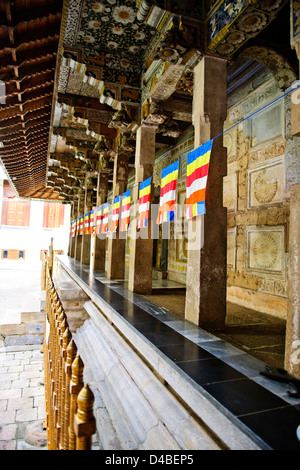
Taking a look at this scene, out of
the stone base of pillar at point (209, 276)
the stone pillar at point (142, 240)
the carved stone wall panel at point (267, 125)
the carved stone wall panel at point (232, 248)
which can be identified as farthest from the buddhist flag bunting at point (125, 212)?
the stone base of pillar at point (209, 276)

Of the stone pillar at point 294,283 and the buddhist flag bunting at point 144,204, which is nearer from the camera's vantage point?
the stone pillar at point 294,283

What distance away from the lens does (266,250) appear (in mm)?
5383

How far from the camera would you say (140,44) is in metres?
6.40

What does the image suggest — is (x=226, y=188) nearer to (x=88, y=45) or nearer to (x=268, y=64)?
(x=268, y=64)

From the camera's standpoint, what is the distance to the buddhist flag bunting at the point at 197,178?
12.1 feet

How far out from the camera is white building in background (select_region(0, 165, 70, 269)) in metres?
25.2

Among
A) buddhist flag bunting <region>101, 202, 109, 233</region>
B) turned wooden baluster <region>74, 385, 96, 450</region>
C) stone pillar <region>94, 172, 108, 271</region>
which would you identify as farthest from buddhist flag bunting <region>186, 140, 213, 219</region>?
stone pillar <region>94, 172, 108, 271</region>

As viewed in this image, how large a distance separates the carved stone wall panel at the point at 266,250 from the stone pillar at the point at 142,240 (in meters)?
2.19

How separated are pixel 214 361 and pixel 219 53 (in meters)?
4.16

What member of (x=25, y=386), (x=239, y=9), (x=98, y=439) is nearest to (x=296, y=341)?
(x=98, y=439)

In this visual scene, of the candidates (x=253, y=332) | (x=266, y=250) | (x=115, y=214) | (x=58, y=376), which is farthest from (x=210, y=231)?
(x=115, y=214)

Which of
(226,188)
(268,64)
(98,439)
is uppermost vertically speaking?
(268,64)

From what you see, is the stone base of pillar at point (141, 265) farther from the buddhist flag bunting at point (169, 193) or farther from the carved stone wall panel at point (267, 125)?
the carved stone wall panel at point (267, 125)

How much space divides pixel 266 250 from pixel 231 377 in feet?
11.6
